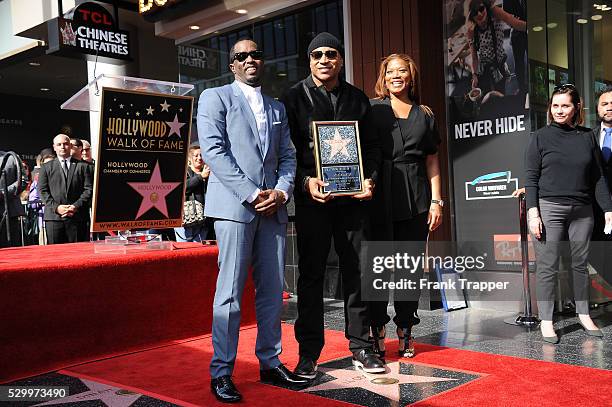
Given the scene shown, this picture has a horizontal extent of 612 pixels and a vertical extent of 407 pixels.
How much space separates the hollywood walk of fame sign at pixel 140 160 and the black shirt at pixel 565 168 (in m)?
2.60

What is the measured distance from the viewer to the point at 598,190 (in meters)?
4.51

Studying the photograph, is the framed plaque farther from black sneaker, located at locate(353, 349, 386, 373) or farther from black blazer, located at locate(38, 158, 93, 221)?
black blazer, located at locate(38, 158, 93, 221)

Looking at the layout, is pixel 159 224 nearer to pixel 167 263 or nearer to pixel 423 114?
pixel 167 263

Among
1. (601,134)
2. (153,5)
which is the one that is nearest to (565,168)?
(601,134)

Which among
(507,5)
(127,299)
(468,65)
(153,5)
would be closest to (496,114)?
(468,65)

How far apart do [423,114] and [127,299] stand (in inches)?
89.6

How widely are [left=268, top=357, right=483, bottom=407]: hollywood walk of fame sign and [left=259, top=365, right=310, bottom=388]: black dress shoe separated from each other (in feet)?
0.18

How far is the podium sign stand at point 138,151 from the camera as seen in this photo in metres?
4.32

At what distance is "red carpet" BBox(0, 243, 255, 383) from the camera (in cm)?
360

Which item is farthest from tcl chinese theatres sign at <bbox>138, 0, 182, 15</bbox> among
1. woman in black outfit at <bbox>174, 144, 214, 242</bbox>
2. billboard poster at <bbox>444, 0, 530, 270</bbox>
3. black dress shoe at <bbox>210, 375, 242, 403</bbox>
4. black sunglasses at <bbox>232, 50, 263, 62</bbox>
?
black dress shoe at <bbox>210, 375, 242, 403</bbox>

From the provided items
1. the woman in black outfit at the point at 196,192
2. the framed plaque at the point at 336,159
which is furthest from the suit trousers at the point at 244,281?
the woman in black outfit at the point at 196,192

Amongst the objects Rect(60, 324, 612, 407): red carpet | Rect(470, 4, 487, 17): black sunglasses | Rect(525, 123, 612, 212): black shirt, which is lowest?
Rect(60, 324, 612, 407): red carpet

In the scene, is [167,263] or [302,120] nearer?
[302,120]

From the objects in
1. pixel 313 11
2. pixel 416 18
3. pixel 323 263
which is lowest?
pixel 323 263
